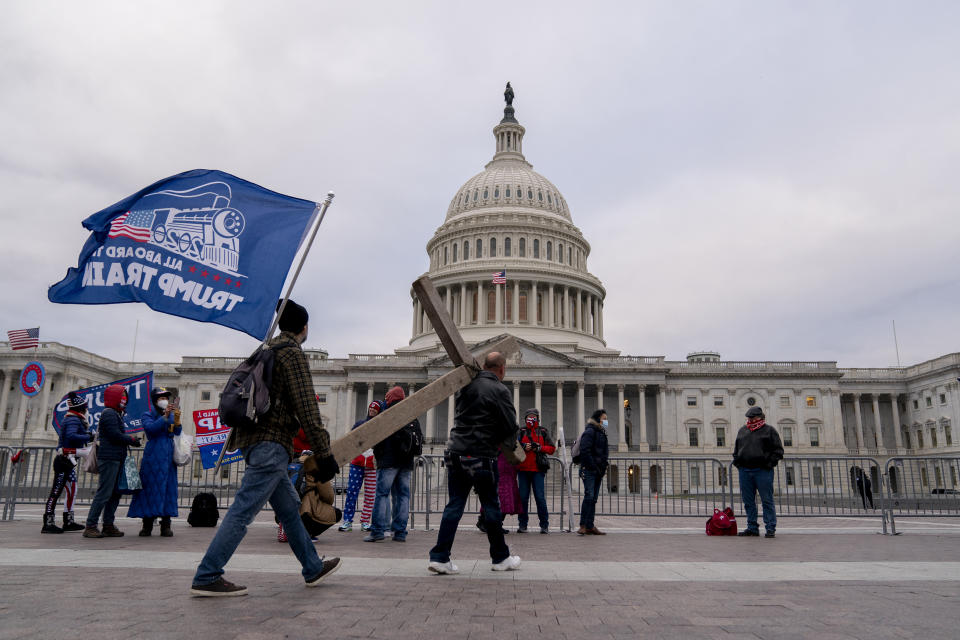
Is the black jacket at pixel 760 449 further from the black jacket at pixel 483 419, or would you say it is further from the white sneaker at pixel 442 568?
the white sneaker at pixel 442 568

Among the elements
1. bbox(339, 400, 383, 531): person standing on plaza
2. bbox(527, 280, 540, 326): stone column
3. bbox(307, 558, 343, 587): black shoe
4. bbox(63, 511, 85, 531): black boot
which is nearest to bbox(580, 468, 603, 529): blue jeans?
bbox(339, 400, 383, 531): person standing on plaza

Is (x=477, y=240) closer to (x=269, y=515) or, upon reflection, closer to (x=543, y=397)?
(x=543, y=397)

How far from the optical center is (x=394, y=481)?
11453 millimetres

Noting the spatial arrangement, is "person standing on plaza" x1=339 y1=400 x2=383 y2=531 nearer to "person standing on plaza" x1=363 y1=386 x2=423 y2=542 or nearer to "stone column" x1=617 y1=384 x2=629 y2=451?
"person standing on plaza" x1=363 y1=386 x2=423 y2=542

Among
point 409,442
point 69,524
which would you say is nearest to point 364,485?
point 409,442

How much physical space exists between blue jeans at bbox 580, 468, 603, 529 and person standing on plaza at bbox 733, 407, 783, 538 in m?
2.63

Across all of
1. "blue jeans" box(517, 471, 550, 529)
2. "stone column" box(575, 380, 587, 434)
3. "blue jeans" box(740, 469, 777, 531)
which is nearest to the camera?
"blue jeans" box(740, 469, 777, 531)

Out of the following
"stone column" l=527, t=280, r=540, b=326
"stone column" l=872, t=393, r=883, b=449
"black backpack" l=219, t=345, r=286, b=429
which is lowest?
"black backpack" l=219, t=345, r=286, b=429

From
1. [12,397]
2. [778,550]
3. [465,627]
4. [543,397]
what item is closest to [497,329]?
[543,397]

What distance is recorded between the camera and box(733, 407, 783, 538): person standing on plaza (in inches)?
487

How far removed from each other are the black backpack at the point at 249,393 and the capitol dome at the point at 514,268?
6441 centimetres

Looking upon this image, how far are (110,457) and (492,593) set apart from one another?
7.78 m

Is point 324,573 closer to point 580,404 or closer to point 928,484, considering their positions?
point 928,484

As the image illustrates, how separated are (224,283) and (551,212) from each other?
82.5 metres
